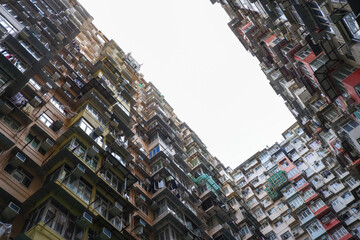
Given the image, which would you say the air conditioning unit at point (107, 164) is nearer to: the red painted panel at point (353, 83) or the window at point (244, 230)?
the red painted panel at point (353, 83)

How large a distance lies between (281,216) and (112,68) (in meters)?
28.4

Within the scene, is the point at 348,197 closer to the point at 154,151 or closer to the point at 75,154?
the point at 154,151

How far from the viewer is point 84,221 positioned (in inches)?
499

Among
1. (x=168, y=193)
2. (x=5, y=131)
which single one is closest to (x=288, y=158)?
(x=168, y=193)

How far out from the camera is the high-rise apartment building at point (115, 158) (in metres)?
13.7

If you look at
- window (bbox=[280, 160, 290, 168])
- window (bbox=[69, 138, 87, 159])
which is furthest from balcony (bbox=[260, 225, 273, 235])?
window (bbox=[69, 138, 87, 159])

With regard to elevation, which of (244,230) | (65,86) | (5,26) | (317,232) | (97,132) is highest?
(5,26)

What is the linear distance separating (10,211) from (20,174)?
9.02ft

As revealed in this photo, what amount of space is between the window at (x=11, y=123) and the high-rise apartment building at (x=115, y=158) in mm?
57

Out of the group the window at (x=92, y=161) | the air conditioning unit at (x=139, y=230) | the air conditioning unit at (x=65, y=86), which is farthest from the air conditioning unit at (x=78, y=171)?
the air conditioning unit at (x=65, y=86)

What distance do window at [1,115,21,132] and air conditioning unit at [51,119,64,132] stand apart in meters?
2.18

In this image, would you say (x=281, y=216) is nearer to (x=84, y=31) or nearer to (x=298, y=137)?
(x=298, y=137)

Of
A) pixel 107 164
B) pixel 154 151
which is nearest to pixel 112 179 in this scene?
pixel 107 164

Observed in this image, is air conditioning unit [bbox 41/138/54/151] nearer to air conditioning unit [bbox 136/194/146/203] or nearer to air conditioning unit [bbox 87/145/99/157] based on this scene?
air conditioning unit [bbox 87/145/99/157]
